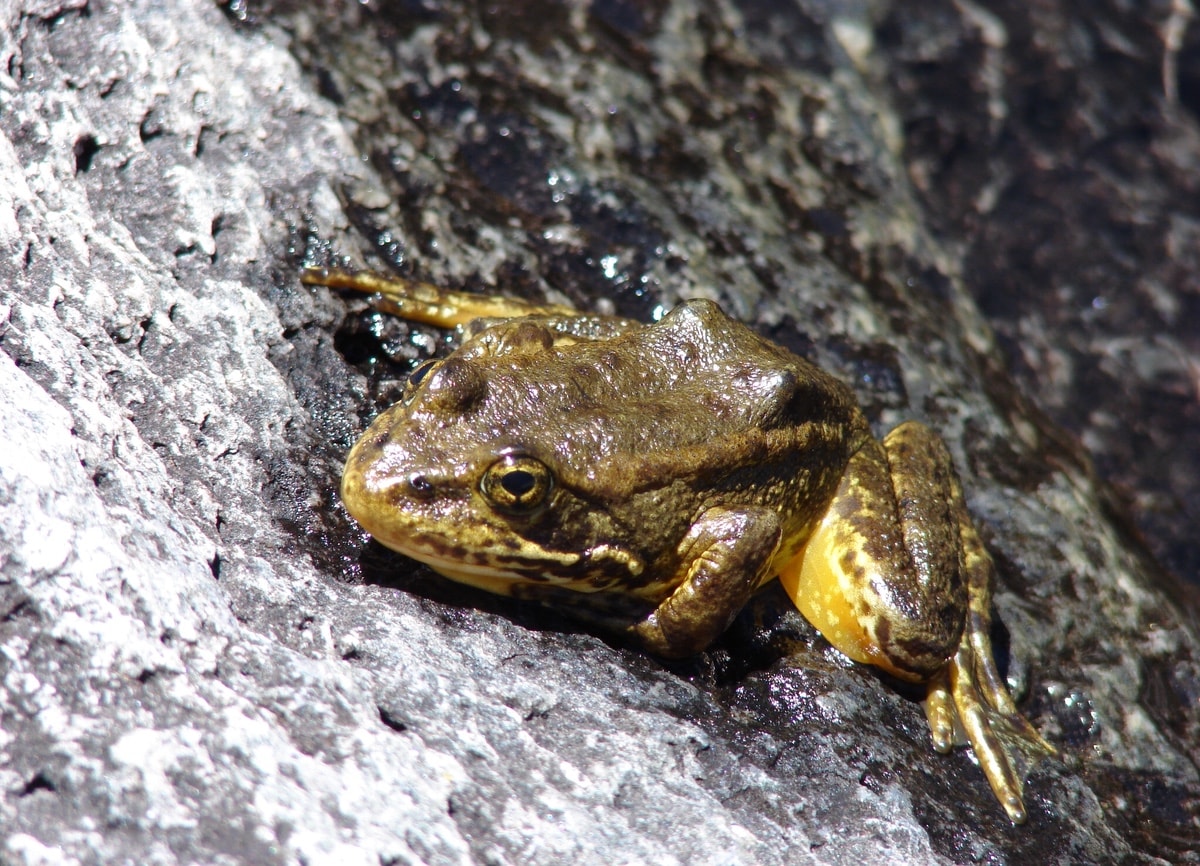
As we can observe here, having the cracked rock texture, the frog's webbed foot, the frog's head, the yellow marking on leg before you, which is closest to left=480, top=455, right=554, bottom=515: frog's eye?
the frog's head

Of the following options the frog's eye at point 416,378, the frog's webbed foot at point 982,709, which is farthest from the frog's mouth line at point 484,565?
the frog's webbed foot at point 982,709

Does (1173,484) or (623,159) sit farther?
(1173,484)

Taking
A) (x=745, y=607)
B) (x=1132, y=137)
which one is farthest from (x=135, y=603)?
(x=1132, y=137)

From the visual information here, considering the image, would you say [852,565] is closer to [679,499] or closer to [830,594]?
[830,594]

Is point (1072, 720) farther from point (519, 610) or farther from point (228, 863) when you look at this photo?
point (228, 863)

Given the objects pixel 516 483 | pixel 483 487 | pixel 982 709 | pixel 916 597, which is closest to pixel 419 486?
pixel 483 487

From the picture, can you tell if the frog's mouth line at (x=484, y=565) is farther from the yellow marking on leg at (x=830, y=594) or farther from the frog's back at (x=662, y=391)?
the yellow marking on leg at (x=830, y=594)

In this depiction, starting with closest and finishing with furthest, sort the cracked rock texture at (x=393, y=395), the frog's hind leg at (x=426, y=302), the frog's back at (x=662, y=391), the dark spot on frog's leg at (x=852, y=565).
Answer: the cracked rock texture at (x=393, y=395) < the frog's back at (x=662, y=391) < the dark spot on frog's leg at (x=852, y=565) < the frog's hind leg at (x=426, y=302)
